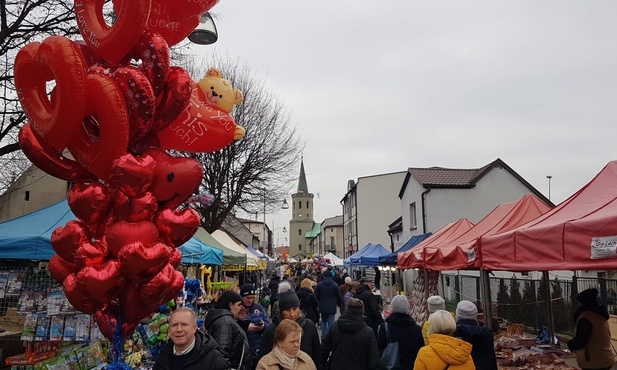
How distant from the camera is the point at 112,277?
3652 mm

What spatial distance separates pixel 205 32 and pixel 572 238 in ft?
15.8

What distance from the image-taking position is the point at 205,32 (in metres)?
6.19

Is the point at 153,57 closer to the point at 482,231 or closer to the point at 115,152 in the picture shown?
the point at 115,152

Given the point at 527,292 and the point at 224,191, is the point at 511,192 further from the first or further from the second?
the point at 224,191

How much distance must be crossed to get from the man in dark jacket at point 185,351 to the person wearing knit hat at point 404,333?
253 cm

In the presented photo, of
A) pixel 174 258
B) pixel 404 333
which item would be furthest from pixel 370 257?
pixel 174 258

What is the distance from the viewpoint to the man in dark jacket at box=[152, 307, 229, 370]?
3471 mm

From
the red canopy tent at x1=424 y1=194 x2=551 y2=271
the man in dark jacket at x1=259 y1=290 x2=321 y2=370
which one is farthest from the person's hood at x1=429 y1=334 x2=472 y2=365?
the red canopy tent at x1=424 y1=194 x2=551 y2=271

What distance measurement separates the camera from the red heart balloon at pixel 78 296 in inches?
146

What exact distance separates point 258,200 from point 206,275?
24.5 feet

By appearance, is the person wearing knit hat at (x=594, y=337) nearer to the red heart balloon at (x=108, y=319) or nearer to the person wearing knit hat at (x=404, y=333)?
the person wearing knit hat at (x=404, y=333)

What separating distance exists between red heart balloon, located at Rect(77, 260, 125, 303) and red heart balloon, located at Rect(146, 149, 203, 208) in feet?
2.20

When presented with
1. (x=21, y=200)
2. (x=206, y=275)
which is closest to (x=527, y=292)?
(x=206, y=275)

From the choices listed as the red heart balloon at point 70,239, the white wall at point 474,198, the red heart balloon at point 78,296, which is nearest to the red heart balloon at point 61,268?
the red heart balloon at point 70,239
